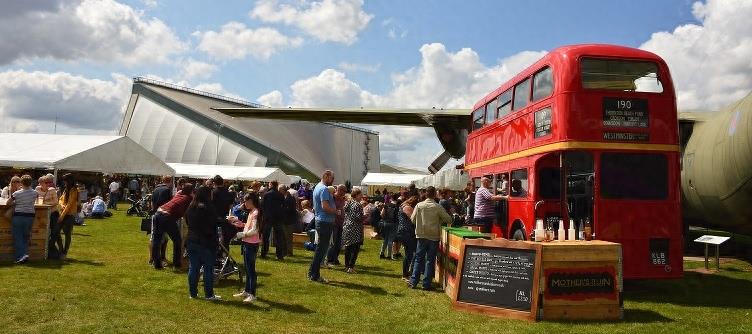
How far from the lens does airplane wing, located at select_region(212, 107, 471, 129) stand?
18.4 metres

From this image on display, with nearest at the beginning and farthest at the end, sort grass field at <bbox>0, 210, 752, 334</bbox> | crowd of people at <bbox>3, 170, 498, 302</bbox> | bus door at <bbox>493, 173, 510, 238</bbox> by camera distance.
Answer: grass field at <bbox>0, 210, 752, 334</bbox> < crowd of people at <bbox>3, 170, 498, 302</bbox> < bus door at <bbox>493, 173, 510, 238</bbox>

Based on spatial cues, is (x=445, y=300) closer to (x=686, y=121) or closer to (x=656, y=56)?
(x=656, y=56)

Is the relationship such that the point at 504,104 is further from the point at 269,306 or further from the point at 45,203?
the point at 45,203

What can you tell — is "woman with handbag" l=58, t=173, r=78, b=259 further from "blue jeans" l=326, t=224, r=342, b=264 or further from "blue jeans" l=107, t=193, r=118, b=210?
"blue jeans" l=107, t=193, r=118, b=210

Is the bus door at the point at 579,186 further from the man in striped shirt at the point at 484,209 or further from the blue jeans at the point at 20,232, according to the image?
the blue jeans at the point at 20,232

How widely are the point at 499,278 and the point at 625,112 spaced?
359cm

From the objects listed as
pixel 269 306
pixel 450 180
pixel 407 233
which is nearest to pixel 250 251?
pixel 269 306

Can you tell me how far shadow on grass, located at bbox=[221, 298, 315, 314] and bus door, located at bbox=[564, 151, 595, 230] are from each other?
16.4 feet

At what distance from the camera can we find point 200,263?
798 centimetres

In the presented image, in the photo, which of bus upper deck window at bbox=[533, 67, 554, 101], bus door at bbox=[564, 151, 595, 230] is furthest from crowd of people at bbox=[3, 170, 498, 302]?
bus upper deck window at bbox=[533, 67, 554, 101]

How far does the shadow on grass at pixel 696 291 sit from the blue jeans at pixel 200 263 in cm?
659

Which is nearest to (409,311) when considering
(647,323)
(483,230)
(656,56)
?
(647,323)

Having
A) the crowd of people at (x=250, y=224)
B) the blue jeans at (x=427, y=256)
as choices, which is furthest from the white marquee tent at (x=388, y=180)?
the blue jeans at (x=427, y=256)

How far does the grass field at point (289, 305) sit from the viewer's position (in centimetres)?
664
